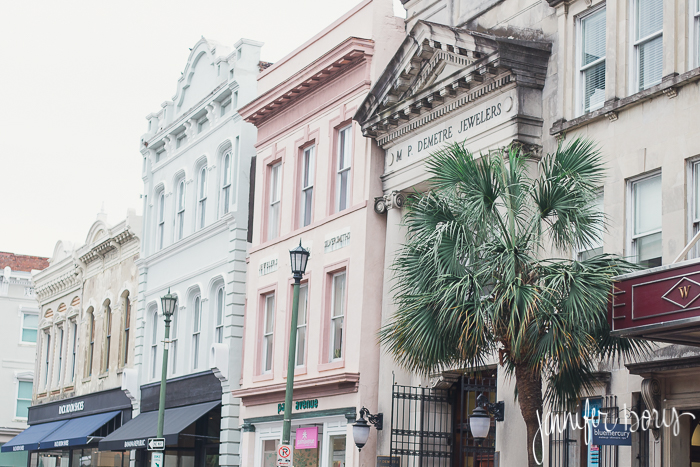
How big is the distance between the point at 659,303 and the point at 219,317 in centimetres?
1971

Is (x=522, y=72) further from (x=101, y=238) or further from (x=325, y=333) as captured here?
(x=101, y=238)

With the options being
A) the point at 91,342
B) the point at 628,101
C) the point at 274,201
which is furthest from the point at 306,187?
the point at 91,342

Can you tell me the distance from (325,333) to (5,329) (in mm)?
37606

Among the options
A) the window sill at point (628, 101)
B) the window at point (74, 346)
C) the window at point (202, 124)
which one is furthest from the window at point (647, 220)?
the window at point (74, 346)

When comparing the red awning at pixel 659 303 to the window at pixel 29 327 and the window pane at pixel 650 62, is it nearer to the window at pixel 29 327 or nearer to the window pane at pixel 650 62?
the window pane at pixel 650 62

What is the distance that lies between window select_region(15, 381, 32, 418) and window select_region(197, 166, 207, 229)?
1149 inches

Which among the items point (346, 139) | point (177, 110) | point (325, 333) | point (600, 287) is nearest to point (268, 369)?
point (325, 333)

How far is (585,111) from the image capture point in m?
19.2

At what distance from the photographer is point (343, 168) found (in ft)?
86.1

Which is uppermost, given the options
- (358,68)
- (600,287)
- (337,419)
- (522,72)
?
(358,68)

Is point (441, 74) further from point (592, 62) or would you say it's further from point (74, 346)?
point (74, 346)

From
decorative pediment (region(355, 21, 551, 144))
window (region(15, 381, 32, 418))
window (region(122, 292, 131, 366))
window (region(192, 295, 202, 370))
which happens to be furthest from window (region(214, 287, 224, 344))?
window (region(15, 381, 32, 418))

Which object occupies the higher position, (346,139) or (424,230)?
(346,139)

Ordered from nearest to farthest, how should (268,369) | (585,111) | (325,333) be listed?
(585,111)
(325,333)
(268,369)
